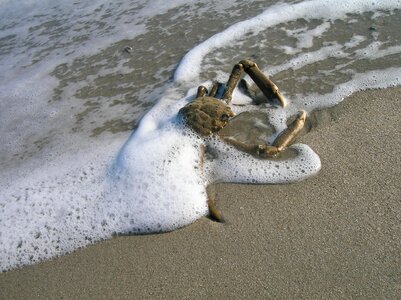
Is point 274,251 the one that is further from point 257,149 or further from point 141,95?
point 141,95

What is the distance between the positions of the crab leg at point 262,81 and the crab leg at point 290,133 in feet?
1.27

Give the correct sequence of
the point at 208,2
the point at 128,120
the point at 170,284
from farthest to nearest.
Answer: the point at 208,2
the point at 128,120
the point at 170,284

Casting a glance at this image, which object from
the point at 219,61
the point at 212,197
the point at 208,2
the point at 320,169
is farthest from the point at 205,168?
the point at 208,2

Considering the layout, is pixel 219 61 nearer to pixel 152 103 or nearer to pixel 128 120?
pixel 152 103

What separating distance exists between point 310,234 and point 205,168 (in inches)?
38.4

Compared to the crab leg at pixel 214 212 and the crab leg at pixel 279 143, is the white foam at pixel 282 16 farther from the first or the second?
the crab leg at pixel 214 212

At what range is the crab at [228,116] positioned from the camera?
2.93 m

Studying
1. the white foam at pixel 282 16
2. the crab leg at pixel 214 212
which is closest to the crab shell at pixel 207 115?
the crab leg at pixel 214 212

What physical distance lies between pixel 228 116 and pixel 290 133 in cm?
50

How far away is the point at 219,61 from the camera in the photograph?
4352 mm

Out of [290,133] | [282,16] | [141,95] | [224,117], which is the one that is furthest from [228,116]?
[282,16]

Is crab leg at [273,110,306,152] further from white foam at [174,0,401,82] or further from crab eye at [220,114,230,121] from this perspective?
white foam at [174,0,401,82]

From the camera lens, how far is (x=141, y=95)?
13.6 ft

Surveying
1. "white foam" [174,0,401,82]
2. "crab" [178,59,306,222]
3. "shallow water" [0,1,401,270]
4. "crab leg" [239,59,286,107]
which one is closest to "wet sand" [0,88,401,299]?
"shallow water" [0,1,401,270]
